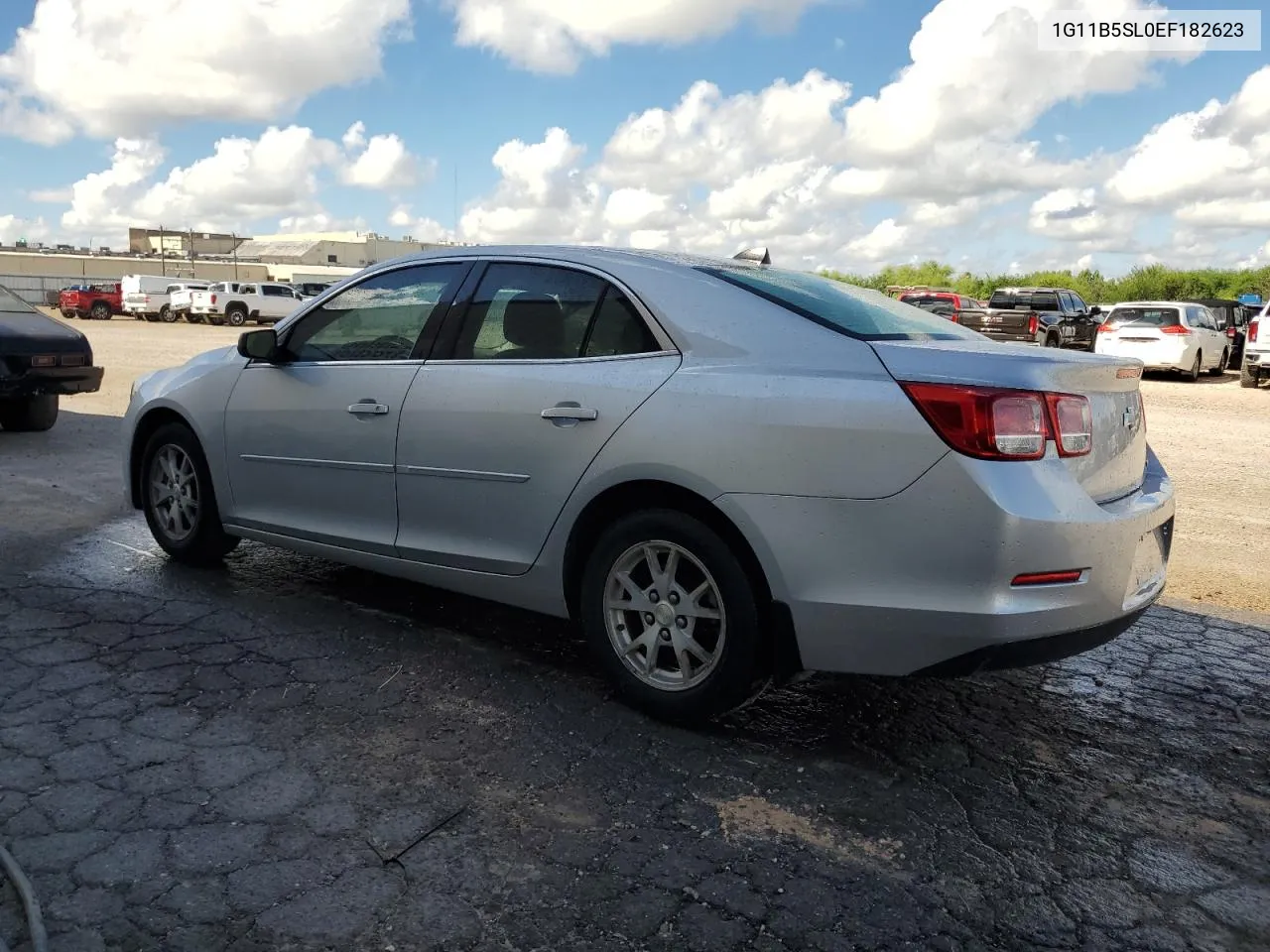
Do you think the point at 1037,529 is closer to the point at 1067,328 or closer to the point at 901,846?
the point at 901,846

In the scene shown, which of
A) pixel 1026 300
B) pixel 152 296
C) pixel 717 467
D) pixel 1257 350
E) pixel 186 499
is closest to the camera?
pixel 717 467

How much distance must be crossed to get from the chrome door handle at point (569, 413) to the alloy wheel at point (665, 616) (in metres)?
0.48

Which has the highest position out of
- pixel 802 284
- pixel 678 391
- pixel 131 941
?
pixel 802 284

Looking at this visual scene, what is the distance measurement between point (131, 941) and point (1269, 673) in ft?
13.8

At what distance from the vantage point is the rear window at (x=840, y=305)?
3596 mm

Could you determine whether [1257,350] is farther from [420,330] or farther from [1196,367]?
[420,330]

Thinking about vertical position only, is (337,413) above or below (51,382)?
above

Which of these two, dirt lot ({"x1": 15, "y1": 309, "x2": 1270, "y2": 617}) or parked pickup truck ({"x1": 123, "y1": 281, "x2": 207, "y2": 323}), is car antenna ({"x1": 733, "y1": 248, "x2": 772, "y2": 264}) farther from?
parked pickup truck ({"x1": 123, "y1": 281, "x2": 207, "y2": 323})

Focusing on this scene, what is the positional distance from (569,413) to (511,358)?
436 mm

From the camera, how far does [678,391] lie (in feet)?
11.7

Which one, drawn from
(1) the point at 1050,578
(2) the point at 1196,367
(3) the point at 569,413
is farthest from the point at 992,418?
(2) the point at 1196,367

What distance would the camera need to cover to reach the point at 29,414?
10.5 meters

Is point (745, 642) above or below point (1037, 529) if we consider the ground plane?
below

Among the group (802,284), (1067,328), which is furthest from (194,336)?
(802,284)
